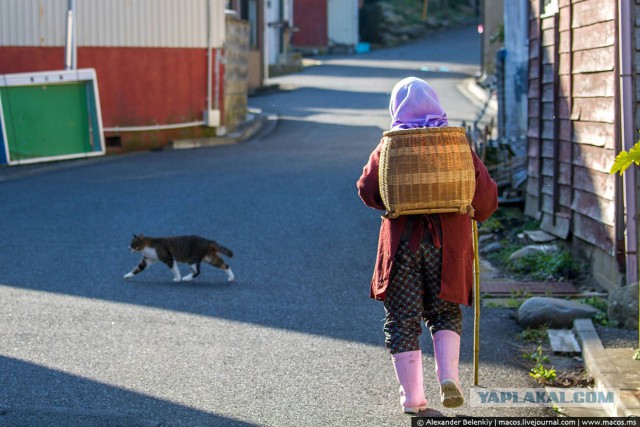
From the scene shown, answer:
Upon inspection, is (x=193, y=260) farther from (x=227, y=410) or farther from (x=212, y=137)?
(x=212, y=137)

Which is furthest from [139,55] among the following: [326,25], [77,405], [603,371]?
[326,25]

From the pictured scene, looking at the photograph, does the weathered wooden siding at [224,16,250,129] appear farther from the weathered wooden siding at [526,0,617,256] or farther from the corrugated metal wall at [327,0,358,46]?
the corrugated metal wall at [327,0,358,46]

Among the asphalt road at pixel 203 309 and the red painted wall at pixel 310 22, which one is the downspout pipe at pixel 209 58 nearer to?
the asphalt road at pixel 203 309

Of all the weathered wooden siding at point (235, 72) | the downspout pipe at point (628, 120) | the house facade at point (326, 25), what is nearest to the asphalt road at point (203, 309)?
the downspout pipe at point (628, 120)

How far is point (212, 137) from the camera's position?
21031mm

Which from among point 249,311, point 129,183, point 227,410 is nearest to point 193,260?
point 249,311

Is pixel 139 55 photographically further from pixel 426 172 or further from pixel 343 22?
pixel 343 22

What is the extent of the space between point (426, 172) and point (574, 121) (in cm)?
527

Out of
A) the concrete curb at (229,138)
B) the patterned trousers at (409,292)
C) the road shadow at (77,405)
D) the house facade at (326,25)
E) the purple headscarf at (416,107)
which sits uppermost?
the house facade at (326,25)

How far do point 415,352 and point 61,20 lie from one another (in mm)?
15025

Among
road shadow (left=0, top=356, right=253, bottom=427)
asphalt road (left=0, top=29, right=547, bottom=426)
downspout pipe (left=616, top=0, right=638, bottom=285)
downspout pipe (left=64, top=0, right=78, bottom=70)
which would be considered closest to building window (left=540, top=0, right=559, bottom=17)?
downspout pipe (left=616, top=0, right=638, bottom=285)

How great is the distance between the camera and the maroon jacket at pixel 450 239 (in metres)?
5.24

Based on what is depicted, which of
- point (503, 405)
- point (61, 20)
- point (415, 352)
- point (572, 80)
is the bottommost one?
point (503, 405)

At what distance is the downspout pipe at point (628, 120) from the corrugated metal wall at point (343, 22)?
130ft
